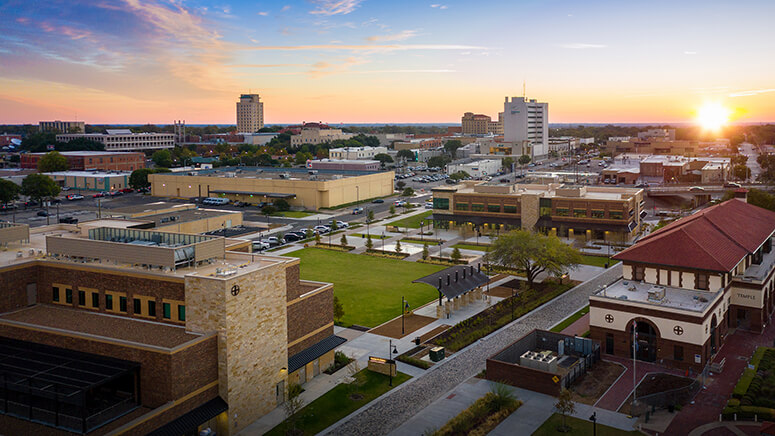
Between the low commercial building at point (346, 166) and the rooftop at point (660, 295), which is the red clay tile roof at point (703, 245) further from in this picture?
the low commercial building at point (346, 166)

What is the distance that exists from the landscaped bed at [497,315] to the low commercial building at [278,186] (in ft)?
182

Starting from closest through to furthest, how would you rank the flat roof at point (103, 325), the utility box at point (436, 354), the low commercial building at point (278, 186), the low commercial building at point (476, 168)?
1. the flat roof at point (103, 325)
2. the utility box at point (436, 354)
3. the low commercial building at point (278, 186)
4. the low commercial building at point (476, 168)

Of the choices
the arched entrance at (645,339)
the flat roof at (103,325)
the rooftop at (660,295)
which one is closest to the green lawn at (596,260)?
the rooftop at (660,295)

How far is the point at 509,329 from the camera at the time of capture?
45.8 meters

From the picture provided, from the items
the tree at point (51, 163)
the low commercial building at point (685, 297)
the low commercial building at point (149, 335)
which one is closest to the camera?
the low commercial building at point (149, 335)

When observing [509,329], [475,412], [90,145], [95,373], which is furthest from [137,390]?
[90,145]

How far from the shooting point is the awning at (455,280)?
48.7 metres

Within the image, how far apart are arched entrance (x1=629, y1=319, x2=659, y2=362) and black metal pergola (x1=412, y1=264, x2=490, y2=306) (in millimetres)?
14080

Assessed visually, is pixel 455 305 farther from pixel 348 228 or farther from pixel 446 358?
pixel 348 228

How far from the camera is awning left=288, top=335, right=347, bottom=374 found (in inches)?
1370

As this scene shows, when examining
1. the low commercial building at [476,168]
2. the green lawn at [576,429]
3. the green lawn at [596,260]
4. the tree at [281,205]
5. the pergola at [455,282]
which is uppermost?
the low commercial building at [476,168]

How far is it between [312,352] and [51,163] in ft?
429

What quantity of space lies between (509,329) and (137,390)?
27254 mm

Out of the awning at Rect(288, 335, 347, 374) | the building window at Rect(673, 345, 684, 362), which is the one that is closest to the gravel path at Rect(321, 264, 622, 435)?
the awning at Rect(288, 335, 347, 374)
